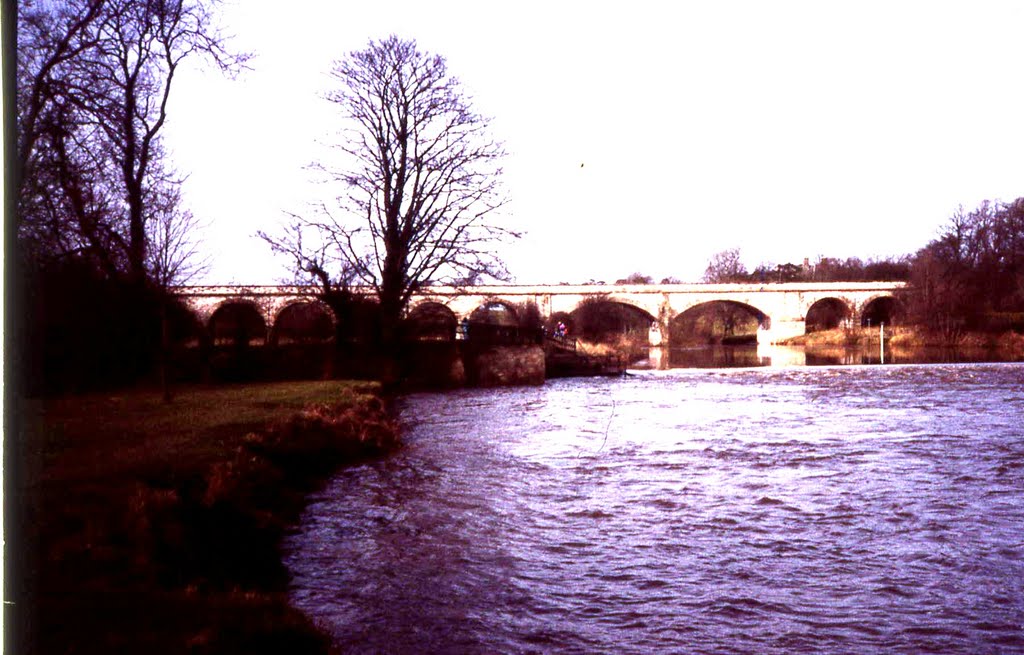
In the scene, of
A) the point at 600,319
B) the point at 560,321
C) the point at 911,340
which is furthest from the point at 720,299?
the point at 911,340

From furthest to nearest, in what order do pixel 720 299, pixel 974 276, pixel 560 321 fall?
pixel 720 299 → pixel 560 321 → pixel 974 276

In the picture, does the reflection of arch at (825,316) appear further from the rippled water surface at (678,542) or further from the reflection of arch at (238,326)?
the rippled water surface at (678,542)

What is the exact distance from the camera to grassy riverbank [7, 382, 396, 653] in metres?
4.29

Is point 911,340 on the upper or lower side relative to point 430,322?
lower

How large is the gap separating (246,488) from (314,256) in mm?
16182

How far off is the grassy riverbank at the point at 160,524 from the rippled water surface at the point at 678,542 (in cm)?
52

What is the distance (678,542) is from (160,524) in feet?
14.6

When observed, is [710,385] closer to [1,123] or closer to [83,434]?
[83,434]

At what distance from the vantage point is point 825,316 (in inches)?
3241

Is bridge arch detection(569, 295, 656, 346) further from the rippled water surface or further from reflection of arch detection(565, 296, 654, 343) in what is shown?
the rippled water surface

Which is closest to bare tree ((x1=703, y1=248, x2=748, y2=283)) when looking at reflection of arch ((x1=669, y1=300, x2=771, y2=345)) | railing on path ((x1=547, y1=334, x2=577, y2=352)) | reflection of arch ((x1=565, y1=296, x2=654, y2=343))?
reflection of arch ((x1=669, y1=300, x2=771, y2=345))

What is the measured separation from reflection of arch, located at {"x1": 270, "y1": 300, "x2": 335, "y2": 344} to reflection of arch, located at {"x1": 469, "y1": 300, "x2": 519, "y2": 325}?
29895 millimetres

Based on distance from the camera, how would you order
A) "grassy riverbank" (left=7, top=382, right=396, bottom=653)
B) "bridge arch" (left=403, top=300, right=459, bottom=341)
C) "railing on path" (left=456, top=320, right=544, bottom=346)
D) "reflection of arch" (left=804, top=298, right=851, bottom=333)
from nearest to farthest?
1. "grassy riverbank" (left=7, top=382, right=396, bottom=653)
2. "bridge arch" (left=403, top=300, right=459, bottom=341)
3. "railing on path" (left=456, top=320, right=544, bottom=346)
4. "reflection of arch" (left=804, top=298, right=851, bottom=333)

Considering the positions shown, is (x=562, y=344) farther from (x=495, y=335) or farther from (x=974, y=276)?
(x=974, y=276)
